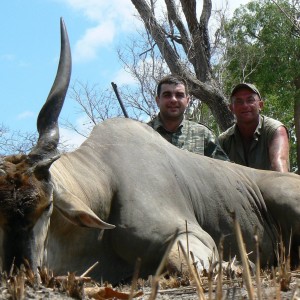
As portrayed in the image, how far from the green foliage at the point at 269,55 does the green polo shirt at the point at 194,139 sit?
1267cm

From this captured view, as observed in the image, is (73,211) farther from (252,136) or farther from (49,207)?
(252,136)

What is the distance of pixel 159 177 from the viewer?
472 centimetres

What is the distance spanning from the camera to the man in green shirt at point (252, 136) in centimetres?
672

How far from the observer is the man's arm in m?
6.41

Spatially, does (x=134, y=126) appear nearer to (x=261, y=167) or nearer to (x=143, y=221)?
(x=143, y=221)

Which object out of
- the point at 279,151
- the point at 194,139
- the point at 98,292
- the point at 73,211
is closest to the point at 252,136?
the point at 279,151

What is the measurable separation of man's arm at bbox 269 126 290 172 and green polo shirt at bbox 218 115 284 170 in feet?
0.22

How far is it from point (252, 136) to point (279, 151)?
446 millimetres

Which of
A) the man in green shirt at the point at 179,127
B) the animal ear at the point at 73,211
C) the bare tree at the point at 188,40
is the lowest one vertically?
the animal ear at the point at 73,211

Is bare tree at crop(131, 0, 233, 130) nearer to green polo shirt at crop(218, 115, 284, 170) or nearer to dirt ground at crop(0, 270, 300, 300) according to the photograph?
green polo shirt at crop(218, 115, 284, 170)

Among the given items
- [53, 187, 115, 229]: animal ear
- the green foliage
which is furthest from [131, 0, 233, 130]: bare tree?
[53, 187, 115, 229]: animal ear

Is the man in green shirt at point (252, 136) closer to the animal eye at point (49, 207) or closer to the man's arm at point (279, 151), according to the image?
the man's arm at point (279, 151)

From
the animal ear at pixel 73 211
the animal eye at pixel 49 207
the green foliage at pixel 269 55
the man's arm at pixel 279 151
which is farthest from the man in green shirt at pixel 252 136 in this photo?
the green foliage at pixel 269 55

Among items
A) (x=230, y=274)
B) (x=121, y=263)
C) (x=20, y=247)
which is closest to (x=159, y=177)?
(x=121, y=263)
